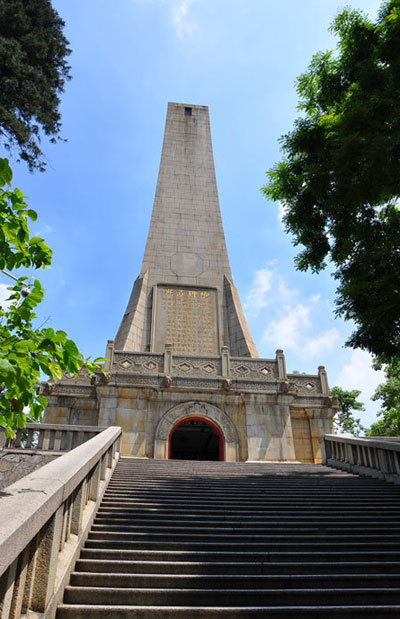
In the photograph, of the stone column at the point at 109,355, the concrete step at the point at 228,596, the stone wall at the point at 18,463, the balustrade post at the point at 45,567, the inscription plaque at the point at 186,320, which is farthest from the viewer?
the inscription plaque at the point at 186,320

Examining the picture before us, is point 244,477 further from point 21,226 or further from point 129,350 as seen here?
point 129,350

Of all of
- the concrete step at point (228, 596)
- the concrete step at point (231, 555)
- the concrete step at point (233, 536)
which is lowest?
the concrete step at point (228, 596)

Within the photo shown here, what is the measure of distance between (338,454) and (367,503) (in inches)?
149

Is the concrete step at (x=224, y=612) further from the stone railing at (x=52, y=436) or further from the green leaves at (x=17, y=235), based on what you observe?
the stone railing at (x=52, y=436)

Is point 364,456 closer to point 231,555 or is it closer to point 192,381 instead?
point 231,555

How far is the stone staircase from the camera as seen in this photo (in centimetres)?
302

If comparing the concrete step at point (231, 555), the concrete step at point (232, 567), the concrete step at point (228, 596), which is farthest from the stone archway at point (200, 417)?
the concrete step at point (228, 596)

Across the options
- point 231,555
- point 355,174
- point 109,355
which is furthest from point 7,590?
point 109,355

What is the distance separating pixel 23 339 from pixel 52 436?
559 centimetres

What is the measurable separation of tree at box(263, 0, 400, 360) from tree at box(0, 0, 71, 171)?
6.93 m

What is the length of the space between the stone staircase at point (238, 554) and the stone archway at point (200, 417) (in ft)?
18.9

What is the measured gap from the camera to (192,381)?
13133 mm

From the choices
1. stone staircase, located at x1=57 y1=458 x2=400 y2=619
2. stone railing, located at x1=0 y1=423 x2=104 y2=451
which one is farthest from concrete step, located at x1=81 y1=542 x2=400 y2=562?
stone railing, located at x1=0 y1=423 x2=104 y2=451

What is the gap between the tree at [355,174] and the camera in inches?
276
